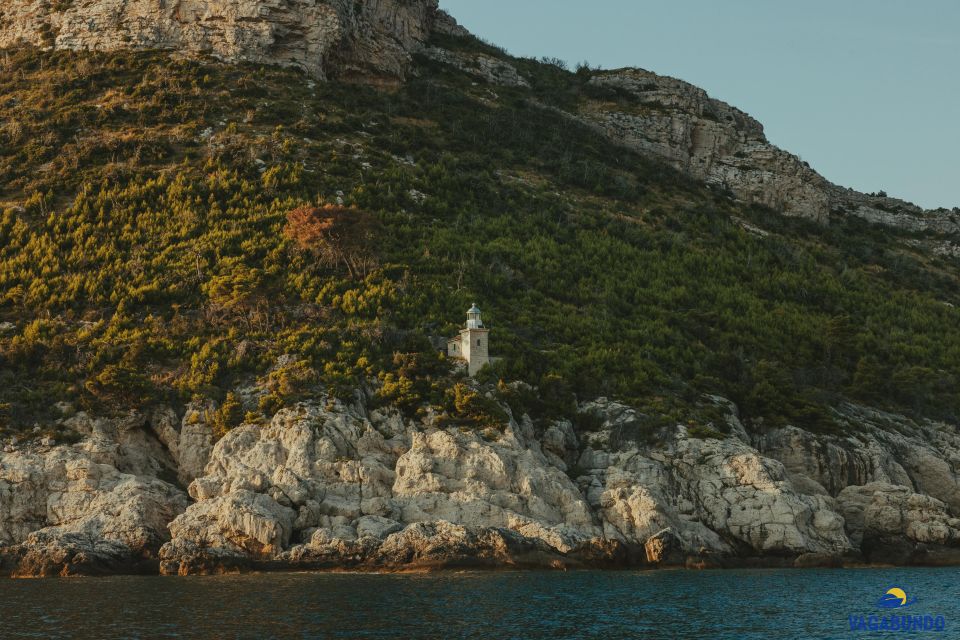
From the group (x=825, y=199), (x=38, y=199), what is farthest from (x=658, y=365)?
(x=825, y=199)

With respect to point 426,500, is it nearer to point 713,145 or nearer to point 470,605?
point 470,605

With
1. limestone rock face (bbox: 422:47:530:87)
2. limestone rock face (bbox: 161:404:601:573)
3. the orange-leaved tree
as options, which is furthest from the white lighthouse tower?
limestone rock face (bbox: 422:47:530:87)

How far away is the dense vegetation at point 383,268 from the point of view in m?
55.2

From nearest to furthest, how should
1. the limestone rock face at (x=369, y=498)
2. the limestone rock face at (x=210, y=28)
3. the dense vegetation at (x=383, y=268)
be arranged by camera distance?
the limestone rock face at (x=369, y=498) → the dense vegetation at (x=383, y=268) → the limestone rock face at (x=210, y=28)

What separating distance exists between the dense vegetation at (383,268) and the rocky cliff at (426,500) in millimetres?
2245

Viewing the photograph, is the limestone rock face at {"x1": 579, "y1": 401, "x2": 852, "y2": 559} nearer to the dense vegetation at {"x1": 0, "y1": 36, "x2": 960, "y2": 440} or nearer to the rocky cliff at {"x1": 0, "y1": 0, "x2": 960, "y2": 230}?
the dense vegetation at {"x1": 0, "y1": 36, "x2": 960, "y2": 440}

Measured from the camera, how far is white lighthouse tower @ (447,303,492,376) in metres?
55.1

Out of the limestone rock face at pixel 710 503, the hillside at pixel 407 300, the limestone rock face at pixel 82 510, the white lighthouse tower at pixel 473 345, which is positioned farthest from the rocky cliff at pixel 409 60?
the limestone rock face at pixel 710 503

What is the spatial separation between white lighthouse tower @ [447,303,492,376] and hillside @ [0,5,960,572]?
1.00 m

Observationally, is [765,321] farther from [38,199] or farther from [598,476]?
[38,199]

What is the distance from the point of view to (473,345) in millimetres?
55438

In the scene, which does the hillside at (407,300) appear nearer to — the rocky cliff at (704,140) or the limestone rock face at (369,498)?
the limestone rock face at (369,498)

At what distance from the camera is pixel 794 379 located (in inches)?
2579

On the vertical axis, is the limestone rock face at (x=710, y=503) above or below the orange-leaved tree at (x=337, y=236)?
below
